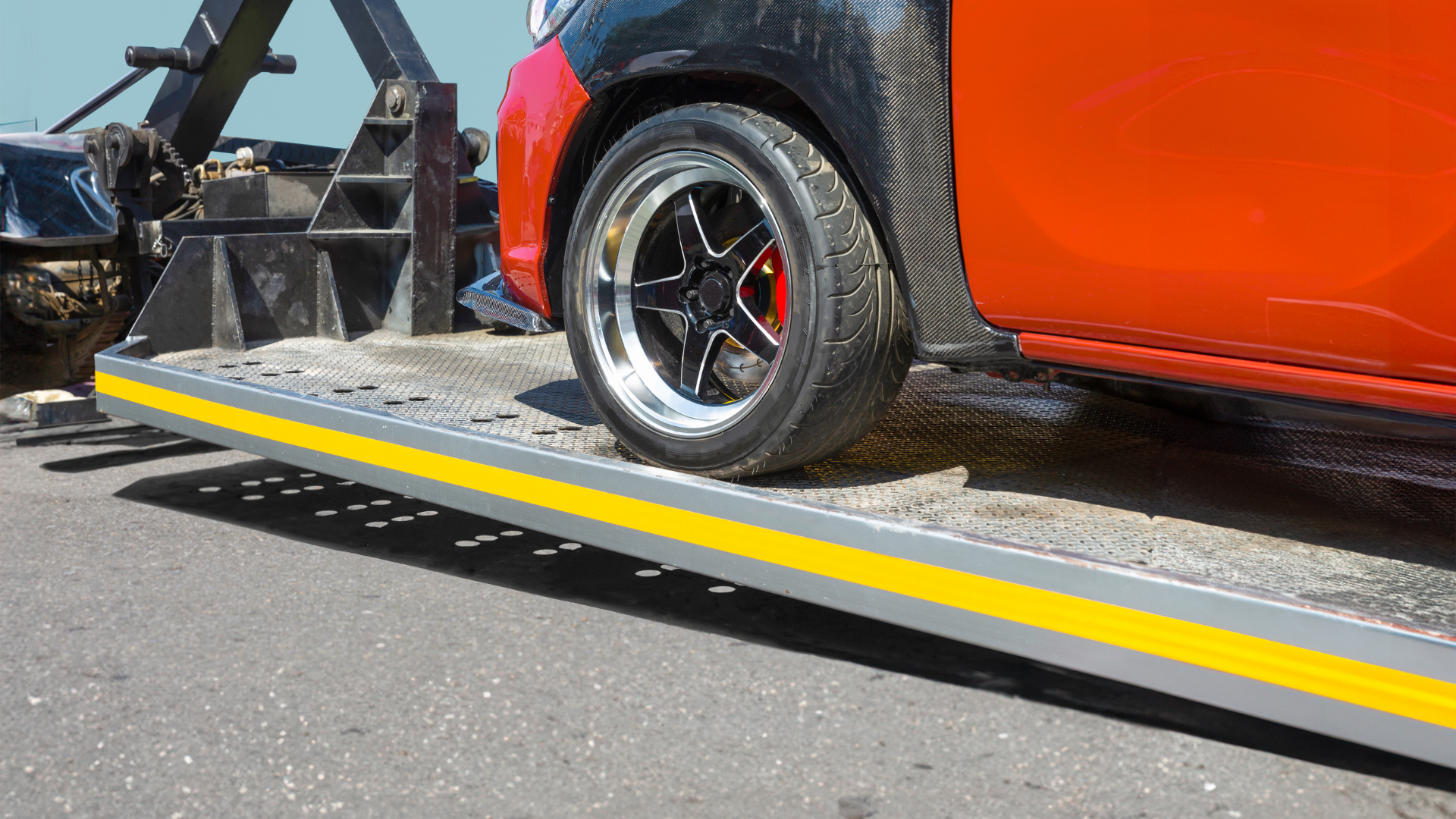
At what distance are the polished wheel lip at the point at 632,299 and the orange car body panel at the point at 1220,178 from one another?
22.3 inches

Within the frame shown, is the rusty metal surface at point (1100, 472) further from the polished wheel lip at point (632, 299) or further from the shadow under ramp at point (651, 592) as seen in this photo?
the shadow under ramp at point (651, 592)

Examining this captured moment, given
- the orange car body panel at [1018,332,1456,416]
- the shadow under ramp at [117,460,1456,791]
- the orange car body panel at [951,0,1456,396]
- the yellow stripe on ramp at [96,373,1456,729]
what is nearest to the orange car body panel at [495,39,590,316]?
the yellow stripe on ramp at [96,373,1456,729]

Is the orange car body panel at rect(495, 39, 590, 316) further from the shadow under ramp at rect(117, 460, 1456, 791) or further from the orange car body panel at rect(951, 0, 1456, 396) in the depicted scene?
the orange car body panel at rect(951, 0, 1456, 396)

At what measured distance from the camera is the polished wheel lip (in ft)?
8.13

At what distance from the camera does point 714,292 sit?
8.34 ft

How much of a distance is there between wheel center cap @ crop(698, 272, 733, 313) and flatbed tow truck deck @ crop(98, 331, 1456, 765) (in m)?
0.39

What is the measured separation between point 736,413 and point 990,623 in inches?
28.3

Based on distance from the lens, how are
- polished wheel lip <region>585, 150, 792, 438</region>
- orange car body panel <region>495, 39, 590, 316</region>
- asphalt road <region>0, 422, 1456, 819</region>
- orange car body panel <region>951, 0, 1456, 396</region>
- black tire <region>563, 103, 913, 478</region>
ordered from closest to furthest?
orange car body panel <region>951, 0, 1456, 396</region>
asphalt road <region>0, 422, 1456, 819</region>
black tire <region>563, 103, 913, 478</region>
polished wheel lip <region>585, 150, 792, 438</region>
orange car body panel <region>495, 39, 590, 316</region>

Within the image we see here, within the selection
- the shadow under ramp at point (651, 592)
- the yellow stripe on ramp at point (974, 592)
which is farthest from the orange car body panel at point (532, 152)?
the shadow under ramp at point (651, 592)

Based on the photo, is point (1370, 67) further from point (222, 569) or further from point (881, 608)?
point (222, 569)

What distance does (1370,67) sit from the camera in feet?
5.47

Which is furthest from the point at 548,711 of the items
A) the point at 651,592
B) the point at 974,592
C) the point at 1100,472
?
the point at 1100,472

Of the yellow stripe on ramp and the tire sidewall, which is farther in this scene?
the tire sidewall

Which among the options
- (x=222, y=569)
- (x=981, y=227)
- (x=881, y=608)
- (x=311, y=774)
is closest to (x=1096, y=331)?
(x=981, y=227)
